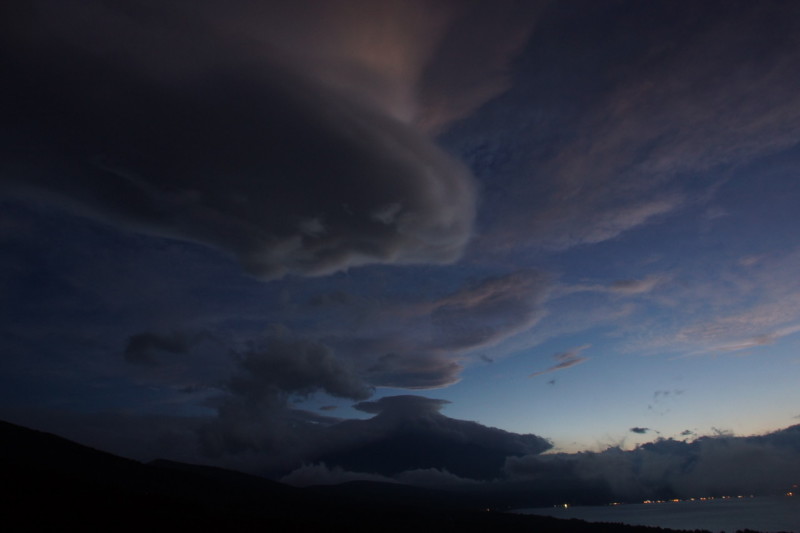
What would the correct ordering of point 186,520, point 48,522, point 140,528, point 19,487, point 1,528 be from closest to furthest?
point 1,528 < point 48,522 < point 140,528 < point 19,487 < point 186,520

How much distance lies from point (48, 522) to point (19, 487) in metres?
33.6

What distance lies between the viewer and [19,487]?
13025 cm

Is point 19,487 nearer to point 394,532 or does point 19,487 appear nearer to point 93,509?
point 93,509

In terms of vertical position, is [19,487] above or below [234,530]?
above

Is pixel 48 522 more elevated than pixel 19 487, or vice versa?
pixel 19 487

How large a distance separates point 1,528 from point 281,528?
83.2 metres

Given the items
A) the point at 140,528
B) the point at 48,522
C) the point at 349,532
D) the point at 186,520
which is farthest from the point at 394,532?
the point at 48,522

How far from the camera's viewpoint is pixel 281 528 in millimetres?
157750

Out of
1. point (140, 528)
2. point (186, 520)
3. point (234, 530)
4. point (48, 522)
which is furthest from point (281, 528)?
point (48, 522)

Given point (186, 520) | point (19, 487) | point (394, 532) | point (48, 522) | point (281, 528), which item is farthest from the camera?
point (394, 532)

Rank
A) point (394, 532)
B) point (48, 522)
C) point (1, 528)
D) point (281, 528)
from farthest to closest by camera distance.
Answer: point (394, 532)
point (281, 528)
point (48, 522)
point (1, 528)

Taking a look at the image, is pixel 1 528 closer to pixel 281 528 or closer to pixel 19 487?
pixel 19 487

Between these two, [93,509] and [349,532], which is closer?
[93,509]

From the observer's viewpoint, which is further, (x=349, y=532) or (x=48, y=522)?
(x=349, y=532)
